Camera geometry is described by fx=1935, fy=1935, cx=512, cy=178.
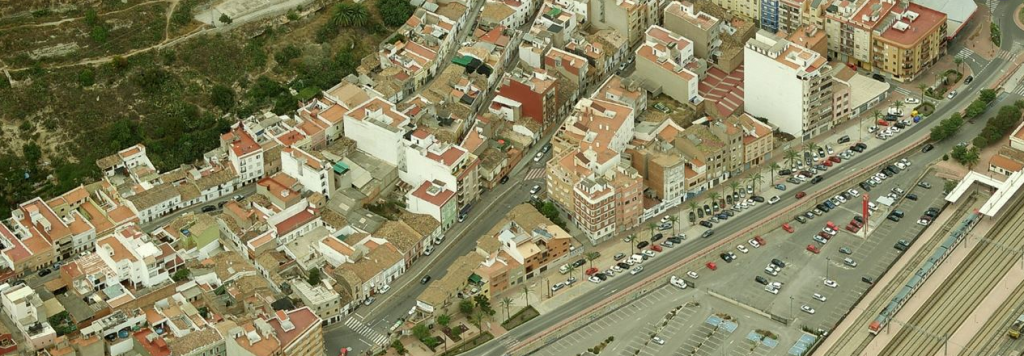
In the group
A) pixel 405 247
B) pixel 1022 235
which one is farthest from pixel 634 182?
pixel 1022 235

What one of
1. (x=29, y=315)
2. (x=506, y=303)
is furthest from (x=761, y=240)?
(x=29, y=315)

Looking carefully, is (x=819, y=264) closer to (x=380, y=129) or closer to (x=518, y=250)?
(x=518, y=250)

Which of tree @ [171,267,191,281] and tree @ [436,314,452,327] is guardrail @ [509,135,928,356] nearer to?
tree @ [436,314,452,327]

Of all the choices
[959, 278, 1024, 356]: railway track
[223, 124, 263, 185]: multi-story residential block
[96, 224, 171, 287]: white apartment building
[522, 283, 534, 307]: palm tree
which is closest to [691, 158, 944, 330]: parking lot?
[959, 278, 1024, 356]: railway track

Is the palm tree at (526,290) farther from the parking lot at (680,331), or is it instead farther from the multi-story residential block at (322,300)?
the multi-story residential block at (322,300)

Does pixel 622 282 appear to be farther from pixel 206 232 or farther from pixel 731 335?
pixel 206 232

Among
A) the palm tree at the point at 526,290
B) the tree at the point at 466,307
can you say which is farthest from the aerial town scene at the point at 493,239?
the tree at the point at 466,307
